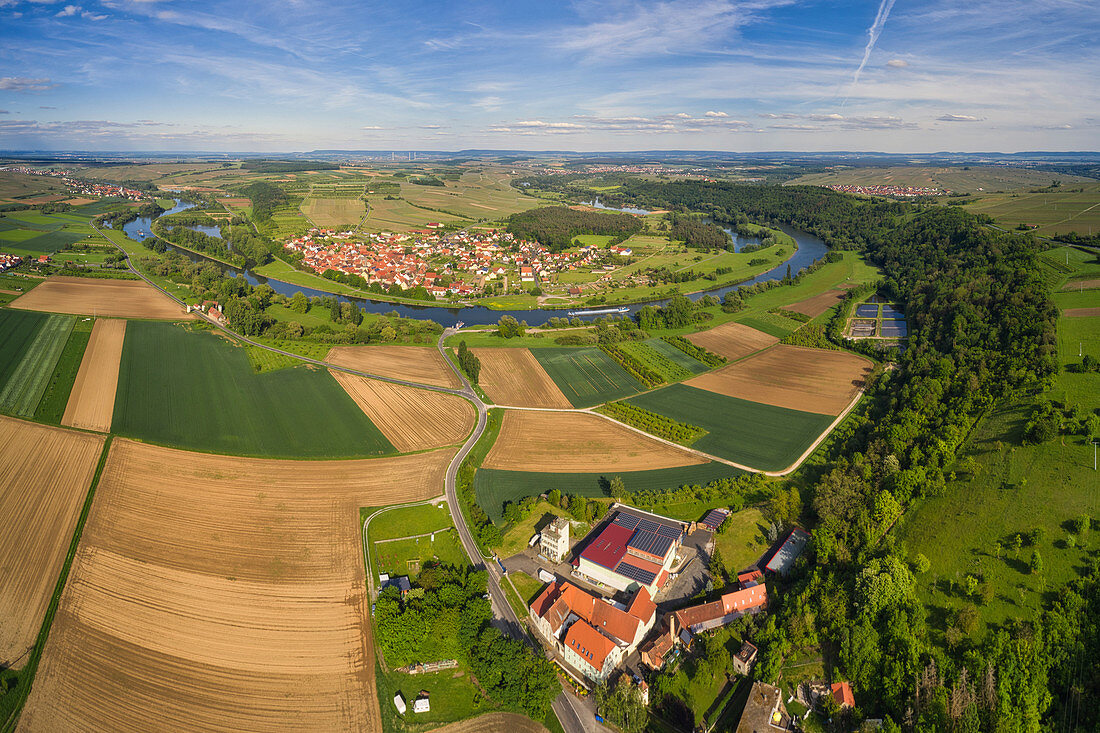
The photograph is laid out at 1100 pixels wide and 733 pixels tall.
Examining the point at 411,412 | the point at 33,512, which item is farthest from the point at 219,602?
the point at 411,412

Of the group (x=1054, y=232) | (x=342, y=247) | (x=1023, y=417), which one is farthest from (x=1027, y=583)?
(x=342, y=247)

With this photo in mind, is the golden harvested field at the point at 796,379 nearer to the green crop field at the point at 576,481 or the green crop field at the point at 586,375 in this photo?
the green crop field at the point at 586,375

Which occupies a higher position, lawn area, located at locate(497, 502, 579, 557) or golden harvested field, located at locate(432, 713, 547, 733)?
lawn area, located at locate(497, 502, 579, 557)

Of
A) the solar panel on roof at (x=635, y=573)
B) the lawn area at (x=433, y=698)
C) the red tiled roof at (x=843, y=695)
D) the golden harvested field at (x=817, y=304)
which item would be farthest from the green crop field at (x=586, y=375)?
the golden harvested field at (x=817, y=304)

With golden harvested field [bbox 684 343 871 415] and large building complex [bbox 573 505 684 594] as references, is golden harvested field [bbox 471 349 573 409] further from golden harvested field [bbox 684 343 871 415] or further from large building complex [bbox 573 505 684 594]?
large building complex [bbox 573 505 684 594]

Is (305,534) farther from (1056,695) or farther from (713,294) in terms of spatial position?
(713,294)

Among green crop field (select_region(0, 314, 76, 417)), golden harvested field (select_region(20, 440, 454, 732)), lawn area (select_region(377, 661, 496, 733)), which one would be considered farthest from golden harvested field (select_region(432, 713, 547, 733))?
green crop field (select_region(0, 314, 76, 417))

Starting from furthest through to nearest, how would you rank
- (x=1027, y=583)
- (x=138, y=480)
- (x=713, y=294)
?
(x=713, y=294), (x=138, y=480), (x=1027, y=583)
